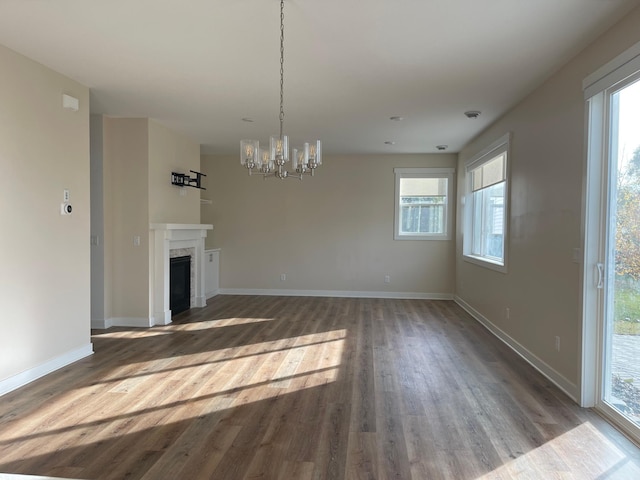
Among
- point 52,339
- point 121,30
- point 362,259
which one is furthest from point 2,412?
point 362,259

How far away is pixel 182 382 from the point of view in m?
3.38

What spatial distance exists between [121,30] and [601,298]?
380 cm

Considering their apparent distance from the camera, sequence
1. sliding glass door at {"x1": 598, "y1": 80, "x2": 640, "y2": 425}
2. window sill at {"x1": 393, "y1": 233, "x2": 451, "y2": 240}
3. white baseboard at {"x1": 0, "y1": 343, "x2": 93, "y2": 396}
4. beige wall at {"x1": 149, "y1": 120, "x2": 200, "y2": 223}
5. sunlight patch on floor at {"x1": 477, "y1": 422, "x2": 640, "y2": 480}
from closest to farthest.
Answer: sunlight patch on floor at {"x1": 477, "y1": 422, "x2": 640, "y2": 480} < sliding glass door at {"x1": 598, "y1": 80, "x2": 640, "y2": 425} < white baseboard at {"x1": 0, "y1": 343, "x2": 93, "y2": 396} < beige wall at {"x1": 149, "y1": 120, "x2": 200, "y2": 223} < window sill at {"x1": 393, "y1": 233, "x2": 451, "y2": 240}

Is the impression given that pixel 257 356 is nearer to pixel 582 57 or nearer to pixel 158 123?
pixel 158 123

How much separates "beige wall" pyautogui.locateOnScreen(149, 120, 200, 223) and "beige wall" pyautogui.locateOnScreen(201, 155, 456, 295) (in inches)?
49.6

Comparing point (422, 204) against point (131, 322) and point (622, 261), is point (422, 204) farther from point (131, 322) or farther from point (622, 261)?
point (131, 322)

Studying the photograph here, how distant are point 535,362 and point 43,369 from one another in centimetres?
431

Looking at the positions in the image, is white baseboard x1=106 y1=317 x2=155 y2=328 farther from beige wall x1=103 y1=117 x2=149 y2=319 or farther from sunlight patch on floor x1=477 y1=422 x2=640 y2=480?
sunlight patch on floor x1=477 y1=422 x2=640 y2=480

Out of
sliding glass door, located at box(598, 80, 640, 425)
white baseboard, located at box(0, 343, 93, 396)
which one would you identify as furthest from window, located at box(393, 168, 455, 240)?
white baseboard, located at box(0, 343, 93, 396)

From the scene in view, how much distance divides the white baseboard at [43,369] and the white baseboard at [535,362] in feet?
13.8

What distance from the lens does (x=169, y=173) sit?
577cm

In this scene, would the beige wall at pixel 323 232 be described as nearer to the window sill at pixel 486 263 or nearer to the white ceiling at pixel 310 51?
the window sill at pixel 486 263

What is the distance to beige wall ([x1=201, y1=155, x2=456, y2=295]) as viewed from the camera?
25.0 ft

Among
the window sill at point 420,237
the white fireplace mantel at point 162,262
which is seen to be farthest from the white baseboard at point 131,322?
the window sill at point 420,237
